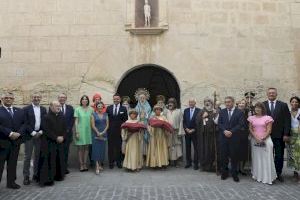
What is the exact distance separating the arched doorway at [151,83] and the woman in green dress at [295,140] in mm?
3539

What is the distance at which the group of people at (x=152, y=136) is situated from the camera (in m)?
7.36

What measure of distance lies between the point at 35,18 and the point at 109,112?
3.60m

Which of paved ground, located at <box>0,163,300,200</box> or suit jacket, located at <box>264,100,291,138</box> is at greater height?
suit jacket, located at <box>264,100,291,138</box>

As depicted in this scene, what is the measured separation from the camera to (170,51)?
10492mm

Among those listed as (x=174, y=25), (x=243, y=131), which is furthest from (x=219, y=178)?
(x=174, y=25)

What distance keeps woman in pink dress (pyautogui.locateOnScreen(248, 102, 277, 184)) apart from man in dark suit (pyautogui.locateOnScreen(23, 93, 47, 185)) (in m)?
4.10

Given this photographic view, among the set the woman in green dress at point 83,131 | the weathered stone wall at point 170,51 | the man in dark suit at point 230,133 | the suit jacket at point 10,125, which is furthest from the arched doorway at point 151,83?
the suit jacket at point 10,125

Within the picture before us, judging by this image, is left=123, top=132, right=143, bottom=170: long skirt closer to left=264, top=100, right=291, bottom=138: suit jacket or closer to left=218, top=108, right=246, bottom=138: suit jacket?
left=218, top=108, right=246, bottom=138: suit jacket

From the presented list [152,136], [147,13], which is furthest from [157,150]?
[147,13]

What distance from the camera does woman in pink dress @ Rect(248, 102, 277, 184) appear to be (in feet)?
24.6

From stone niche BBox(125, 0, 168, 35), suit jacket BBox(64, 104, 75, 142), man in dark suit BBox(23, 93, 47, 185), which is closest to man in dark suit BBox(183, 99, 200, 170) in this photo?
stone niche BBox(125, 0, 168, 35)

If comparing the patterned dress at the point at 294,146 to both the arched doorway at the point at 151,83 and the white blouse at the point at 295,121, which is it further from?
the arched doorway at the point at 151,83

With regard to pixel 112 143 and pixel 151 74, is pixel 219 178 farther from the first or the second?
pixel 151 74

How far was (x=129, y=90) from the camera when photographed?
10875mm
